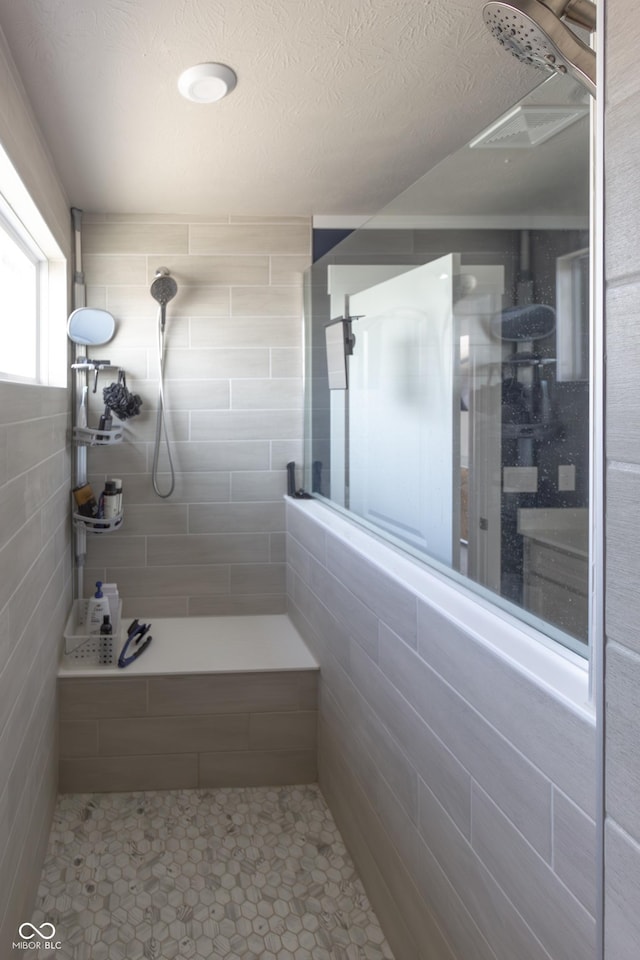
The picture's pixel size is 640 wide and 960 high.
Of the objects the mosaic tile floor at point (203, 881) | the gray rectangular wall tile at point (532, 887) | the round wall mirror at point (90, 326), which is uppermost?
the round wall mirror at point (90, 326)

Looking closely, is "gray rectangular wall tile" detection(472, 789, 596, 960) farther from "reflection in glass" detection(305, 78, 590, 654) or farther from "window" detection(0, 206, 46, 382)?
"window" detection(0, 206, 46, 382)

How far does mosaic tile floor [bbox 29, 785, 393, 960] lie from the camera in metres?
1.83

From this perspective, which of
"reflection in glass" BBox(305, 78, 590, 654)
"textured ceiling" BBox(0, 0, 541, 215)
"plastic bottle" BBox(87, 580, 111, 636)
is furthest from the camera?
"plastic bottle" BBox(87, 580, 111, 636)

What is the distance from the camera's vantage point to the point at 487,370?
1.42 m

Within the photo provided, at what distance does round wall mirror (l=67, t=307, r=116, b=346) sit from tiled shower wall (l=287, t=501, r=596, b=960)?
1.35 metres

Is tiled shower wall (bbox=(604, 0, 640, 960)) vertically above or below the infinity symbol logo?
above

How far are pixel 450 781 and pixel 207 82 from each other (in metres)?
1.80

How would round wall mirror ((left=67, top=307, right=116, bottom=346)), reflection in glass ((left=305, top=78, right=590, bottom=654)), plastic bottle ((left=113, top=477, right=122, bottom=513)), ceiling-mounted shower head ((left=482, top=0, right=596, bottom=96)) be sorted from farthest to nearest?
plastic bottle ((left=113, top=477, right=122, bottom=513)) < round wall mirror ((left=67, top=307, right=116, bottom=346)) < reflection in glass ((left=305, top=78, right=590, bottom=654)) < ceiling-mounted shower head ((left=482, top=0, right=596, bottom=96))

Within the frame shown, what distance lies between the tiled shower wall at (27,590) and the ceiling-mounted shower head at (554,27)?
119 centimetres

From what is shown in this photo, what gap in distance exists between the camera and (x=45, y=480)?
2.29 m

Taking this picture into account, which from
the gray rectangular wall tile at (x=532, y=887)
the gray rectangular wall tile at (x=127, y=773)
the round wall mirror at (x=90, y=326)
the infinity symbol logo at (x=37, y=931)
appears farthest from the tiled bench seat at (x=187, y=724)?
the gray rectangular wall tile at (x=532, y=887)

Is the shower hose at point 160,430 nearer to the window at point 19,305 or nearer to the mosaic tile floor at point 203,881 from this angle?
the window at point 19,305

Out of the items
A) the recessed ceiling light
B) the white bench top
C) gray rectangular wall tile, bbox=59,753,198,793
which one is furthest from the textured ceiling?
gray rectangular wall tile, bbox=59,753,198,793

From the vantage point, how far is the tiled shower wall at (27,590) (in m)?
1.62
